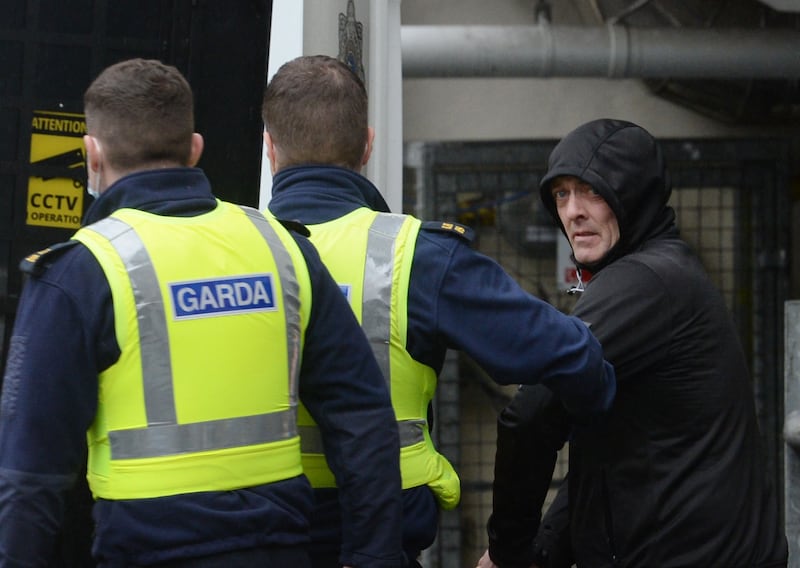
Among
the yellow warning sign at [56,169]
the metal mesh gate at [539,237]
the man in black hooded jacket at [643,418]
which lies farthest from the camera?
the metal mesh gate at [539,237]

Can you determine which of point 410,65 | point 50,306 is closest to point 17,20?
point 50,306

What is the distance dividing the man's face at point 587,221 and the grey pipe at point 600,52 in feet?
8.63

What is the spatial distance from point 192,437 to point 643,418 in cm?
99

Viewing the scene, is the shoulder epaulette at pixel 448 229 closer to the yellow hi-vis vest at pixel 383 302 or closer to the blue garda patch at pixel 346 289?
the yellow hi-vis vest at pixel 383 302

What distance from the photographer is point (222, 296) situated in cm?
192

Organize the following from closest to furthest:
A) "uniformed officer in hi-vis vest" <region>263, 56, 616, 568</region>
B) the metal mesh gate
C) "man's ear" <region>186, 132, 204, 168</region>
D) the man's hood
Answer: "man's ear" <region>186, 132, 204, 168</region>
"uniformed officer in hi-vis vest" <region>263, 56, 616, 568</region>
the man's hood
the metal mesh gate

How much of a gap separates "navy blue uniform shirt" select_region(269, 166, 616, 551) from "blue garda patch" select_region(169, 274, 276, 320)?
32 cm

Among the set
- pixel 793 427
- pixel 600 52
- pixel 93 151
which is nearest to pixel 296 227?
pixel 93 151

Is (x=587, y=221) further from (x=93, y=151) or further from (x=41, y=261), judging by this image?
(x=41, y=261)

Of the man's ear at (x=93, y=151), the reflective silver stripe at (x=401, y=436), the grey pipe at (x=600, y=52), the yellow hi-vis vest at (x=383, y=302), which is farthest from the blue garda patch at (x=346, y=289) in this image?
the grey pipe at (x=600, y=52)

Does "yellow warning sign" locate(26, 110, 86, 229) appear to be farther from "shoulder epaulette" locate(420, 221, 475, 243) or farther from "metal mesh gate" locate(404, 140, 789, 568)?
"metal mesh gate" locate(404, 140, 789, 568)

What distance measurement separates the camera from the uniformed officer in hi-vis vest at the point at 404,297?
2172mm

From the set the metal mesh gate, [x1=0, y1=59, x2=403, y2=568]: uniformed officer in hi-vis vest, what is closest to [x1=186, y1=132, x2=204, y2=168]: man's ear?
[x1=0, y1=59, x2=403, y2=568]: uniformed officer in hi-vis vest

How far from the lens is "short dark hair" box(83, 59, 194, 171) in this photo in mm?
1985
